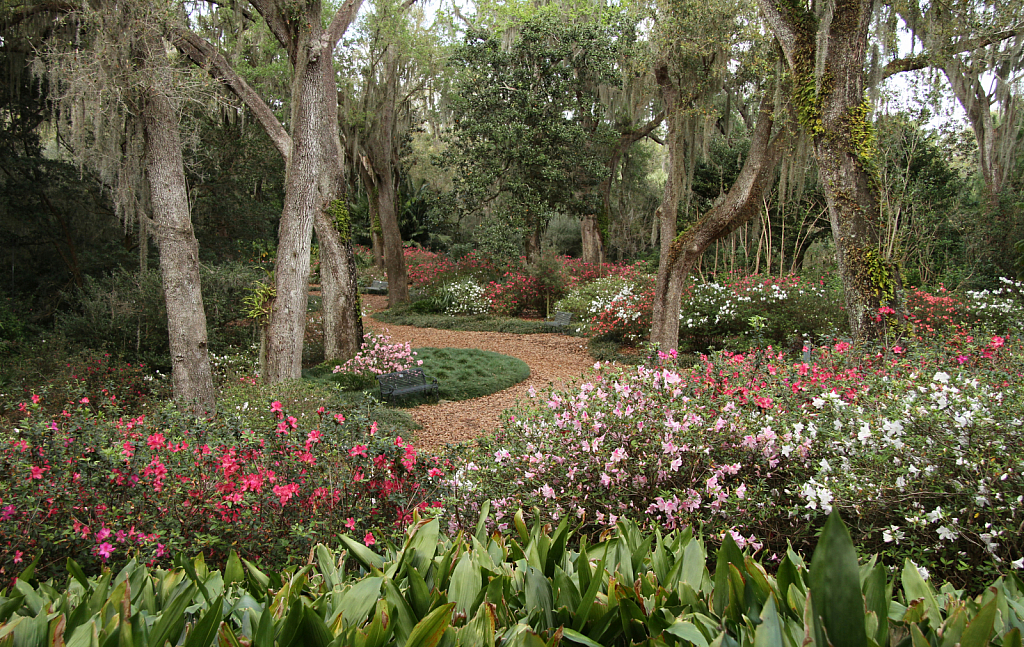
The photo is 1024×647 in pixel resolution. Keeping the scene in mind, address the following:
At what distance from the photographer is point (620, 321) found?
10648 millimetres

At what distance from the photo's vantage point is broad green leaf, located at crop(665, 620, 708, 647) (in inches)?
47.8

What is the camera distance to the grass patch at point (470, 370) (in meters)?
8.25

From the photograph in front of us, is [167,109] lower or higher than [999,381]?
higher

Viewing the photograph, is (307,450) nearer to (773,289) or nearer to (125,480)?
(125,480)

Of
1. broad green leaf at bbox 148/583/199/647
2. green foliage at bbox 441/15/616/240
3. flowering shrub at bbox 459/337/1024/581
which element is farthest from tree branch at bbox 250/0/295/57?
green foliage at bbox 441/15/616/240

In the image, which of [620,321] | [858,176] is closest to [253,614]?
[858,176]

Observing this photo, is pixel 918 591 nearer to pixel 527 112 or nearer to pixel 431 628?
pixel 431 628

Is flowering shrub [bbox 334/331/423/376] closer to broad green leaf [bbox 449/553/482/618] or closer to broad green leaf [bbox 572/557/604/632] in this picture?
broad green leaf [bbox 449/553/482/618]

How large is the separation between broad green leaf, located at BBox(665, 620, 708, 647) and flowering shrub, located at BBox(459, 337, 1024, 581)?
44.8 inches

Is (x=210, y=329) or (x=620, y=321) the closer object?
(x=210, y=329)

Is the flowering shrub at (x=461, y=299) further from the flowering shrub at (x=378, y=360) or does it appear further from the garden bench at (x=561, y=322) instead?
the flowering shrub at (x=378, y=360)

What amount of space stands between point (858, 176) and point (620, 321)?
5.34 metres

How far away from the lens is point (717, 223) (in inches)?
303

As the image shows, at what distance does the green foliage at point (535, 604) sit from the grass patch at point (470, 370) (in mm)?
6449
